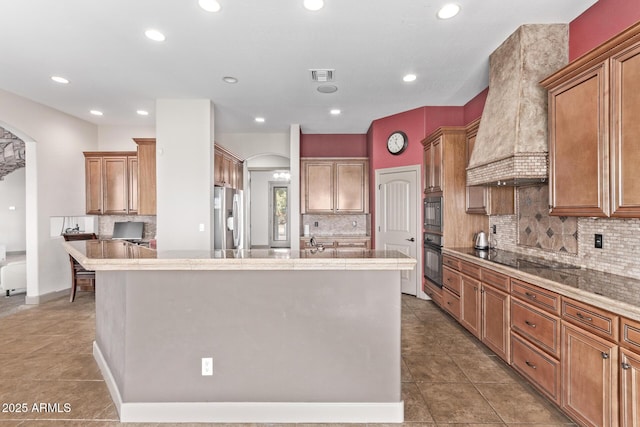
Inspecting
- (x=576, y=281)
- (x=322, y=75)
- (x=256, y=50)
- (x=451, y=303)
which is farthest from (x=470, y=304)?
(x=256, y=50)

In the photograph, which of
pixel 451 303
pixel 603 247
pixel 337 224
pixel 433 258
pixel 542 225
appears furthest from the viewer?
pixel 337 224

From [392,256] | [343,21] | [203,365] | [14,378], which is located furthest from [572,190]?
[14,378]

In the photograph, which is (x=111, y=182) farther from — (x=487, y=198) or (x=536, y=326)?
(x=536, y=326)

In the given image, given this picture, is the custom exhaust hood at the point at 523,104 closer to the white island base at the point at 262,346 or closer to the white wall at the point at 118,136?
the white island base at the point at 262,346

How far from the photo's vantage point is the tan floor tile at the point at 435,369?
8.39 feet

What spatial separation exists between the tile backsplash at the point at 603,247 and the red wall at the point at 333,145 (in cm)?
349

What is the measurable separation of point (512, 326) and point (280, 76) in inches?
136

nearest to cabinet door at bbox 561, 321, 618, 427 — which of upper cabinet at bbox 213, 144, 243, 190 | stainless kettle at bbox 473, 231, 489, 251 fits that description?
stainless kettle at bbox 473, 231, 489, 251

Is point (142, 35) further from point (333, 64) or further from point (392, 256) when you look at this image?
point (392, 256)

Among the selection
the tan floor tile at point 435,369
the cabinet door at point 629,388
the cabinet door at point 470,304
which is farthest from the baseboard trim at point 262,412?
the cabinet door at point 470,304

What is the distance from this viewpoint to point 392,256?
2.02 metres

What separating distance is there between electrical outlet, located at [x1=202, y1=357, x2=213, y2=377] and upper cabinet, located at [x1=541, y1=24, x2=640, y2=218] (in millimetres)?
2736

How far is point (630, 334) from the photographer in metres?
1.55

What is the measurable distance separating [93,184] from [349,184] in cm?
458
